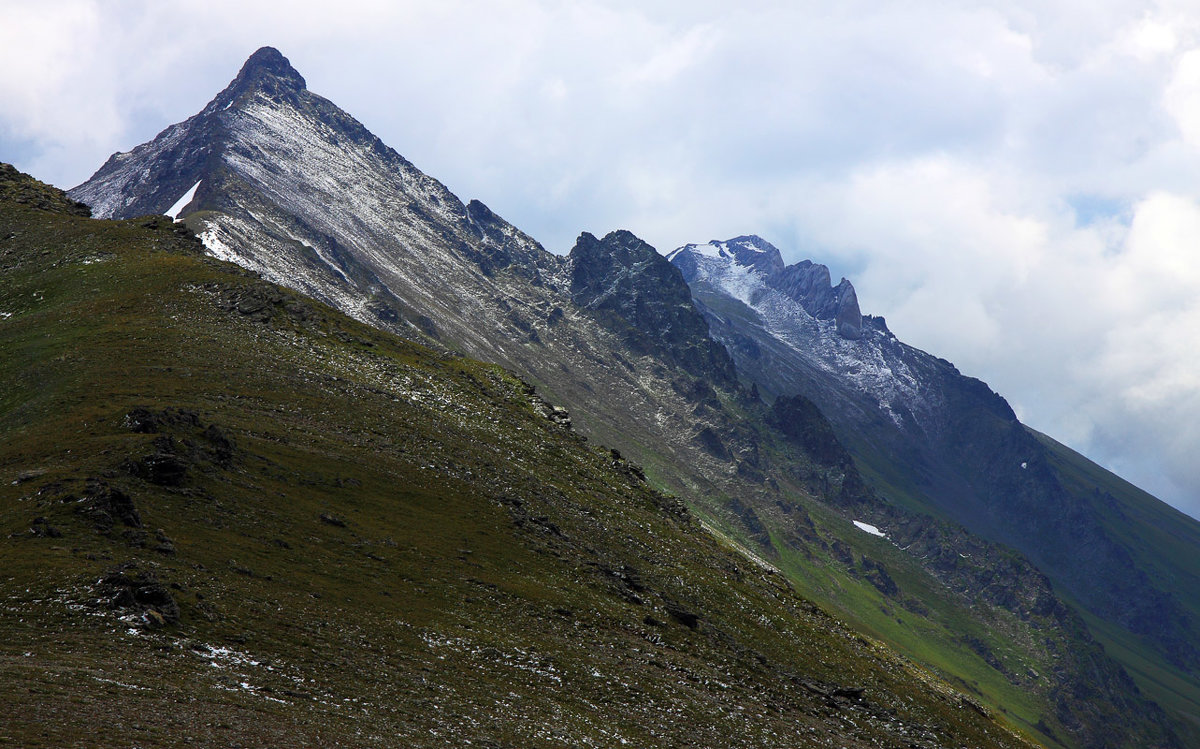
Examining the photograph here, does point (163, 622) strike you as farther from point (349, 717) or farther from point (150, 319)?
point (150, 319)

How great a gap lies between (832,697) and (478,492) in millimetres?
37869

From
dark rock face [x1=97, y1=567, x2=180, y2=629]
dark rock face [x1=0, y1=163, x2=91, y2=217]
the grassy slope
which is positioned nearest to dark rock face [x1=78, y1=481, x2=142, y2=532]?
the grassy slope

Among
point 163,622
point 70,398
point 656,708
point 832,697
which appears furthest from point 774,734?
point 70,398

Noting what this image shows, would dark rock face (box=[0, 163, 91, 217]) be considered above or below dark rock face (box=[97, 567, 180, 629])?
above

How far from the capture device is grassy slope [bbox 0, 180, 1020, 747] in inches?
1443

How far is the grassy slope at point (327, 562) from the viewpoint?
120ft

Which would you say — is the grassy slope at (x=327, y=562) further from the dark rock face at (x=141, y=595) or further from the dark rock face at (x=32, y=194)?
the dark rock face at (x=32, y=194)

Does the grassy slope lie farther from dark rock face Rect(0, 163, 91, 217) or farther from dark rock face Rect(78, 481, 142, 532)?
dark rock face Rect(0, 163, 91, 217)

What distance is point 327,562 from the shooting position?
174 feet

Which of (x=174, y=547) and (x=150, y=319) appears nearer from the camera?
(x=174, y=547)

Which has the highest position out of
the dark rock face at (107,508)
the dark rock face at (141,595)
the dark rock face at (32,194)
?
the dark rock face at (32,194)

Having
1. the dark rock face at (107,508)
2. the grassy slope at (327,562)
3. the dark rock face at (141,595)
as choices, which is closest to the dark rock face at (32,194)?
the grassy slope at (327,562)

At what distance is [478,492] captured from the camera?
253 feet

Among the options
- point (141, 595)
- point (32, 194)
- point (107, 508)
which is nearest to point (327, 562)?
point (107, 508)
